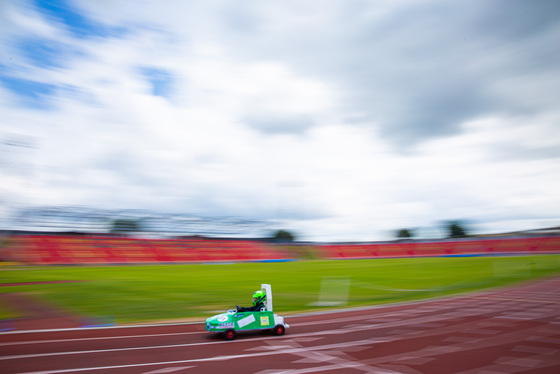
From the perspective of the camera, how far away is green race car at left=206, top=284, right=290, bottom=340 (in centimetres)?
1101

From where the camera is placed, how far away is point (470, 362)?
351 inches

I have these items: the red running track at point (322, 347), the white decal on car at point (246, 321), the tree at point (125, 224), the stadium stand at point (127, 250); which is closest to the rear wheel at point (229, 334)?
the red running track at point (322, 347)

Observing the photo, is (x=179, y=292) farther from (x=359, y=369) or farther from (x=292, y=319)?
(x=359, y=369)

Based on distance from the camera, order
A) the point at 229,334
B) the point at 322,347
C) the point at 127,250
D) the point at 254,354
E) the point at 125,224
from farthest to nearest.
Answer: the point at 125,224 < the point at 127,250 < the point at 229,334 < the point at 322,347 < the point at 254,354

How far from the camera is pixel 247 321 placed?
1137 centimetres

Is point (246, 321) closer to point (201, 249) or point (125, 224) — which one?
point (201, 249)

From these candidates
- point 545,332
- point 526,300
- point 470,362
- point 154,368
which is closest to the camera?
point 154,368

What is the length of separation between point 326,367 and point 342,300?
A: 12.4 metres

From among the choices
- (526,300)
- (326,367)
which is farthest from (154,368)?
(526,300)

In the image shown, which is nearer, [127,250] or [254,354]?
[254,354]

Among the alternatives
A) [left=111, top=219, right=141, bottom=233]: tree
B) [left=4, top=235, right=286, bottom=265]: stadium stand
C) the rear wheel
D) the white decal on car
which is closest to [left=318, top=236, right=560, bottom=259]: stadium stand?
[left=4, top=235, right=286, bottom=265]: stadium stand

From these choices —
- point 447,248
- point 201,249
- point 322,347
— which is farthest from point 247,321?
point 447,248

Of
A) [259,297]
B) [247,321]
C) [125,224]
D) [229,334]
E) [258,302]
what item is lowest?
[229,334]

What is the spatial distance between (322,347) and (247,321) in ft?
7.64
